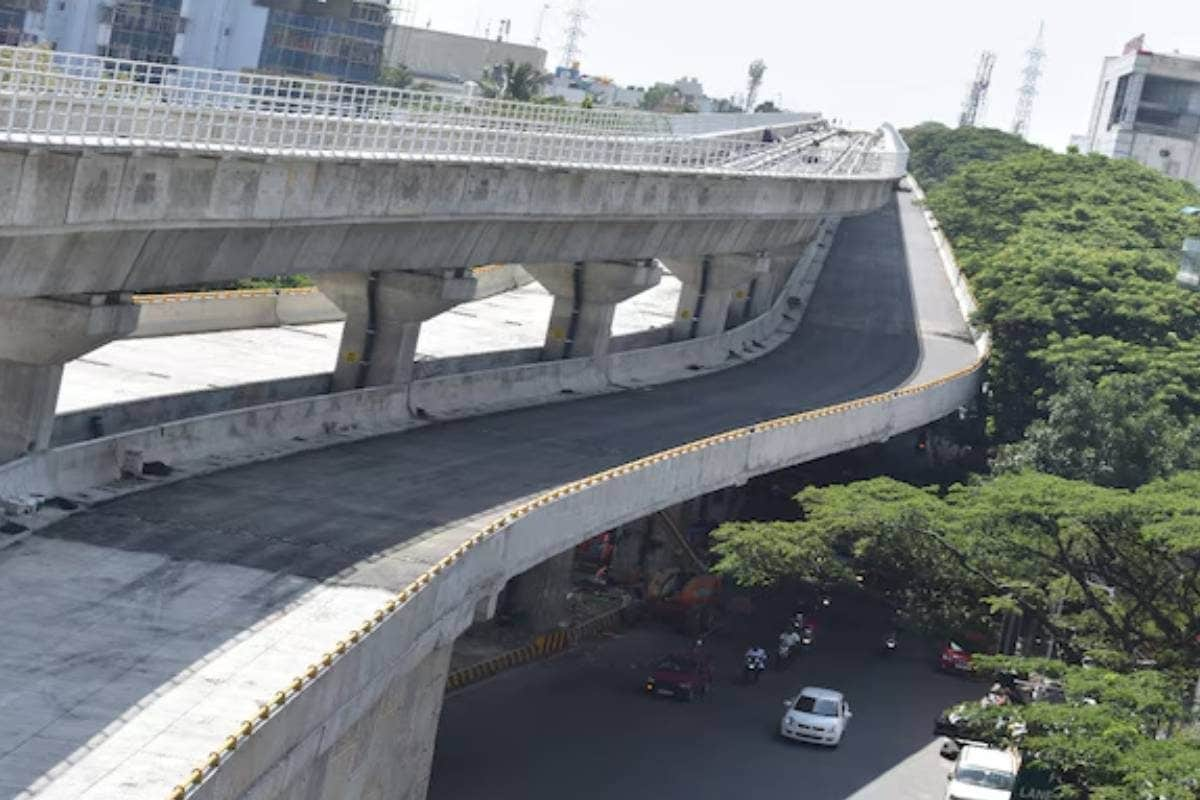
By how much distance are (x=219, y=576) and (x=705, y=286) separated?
47876 millimetres

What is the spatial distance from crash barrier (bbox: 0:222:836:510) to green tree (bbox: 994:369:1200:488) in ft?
38.7

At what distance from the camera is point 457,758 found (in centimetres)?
4919

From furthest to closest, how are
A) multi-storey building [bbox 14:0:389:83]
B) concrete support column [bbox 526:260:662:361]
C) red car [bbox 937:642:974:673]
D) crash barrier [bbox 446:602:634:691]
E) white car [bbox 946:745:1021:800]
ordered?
multi-storey building [bbox 14:0:389:83] → concrete support column [bbox 526:260:662:361] → red car [bbox 937:642:974:673] → crash barrier [bbox 446:602:634:691] → white car [bbox 946:745:1021:800]

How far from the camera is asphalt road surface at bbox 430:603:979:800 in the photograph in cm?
4925

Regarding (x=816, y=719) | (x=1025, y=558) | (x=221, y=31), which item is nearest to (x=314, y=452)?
(x=816, y=719)

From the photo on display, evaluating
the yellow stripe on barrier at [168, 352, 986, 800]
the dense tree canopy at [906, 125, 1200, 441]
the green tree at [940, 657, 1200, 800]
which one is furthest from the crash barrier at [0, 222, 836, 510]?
the green tree at [940, 657, 1200, 800]

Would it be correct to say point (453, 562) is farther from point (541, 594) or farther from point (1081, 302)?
point (1081, 302)

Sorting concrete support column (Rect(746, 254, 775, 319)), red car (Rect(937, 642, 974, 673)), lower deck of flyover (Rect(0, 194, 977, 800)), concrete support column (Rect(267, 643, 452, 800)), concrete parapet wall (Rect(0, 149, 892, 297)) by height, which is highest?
concrete parapet wall (Rect(0, 149, 892, 297))

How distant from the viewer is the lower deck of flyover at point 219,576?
30797 mm

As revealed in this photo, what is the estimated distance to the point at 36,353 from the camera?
4325 cm

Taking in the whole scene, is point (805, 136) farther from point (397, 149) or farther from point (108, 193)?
point (108, 193)

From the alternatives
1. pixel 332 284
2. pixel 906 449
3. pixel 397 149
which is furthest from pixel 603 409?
pixel 906 449

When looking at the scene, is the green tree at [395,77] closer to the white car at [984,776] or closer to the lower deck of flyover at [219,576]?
the lower deck of flyover at [219,576]

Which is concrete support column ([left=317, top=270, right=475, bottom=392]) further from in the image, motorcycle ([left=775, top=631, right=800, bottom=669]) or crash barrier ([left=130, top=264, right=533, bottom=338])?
motorcycle ([left=775, top=631, right=800, bottom=669])
